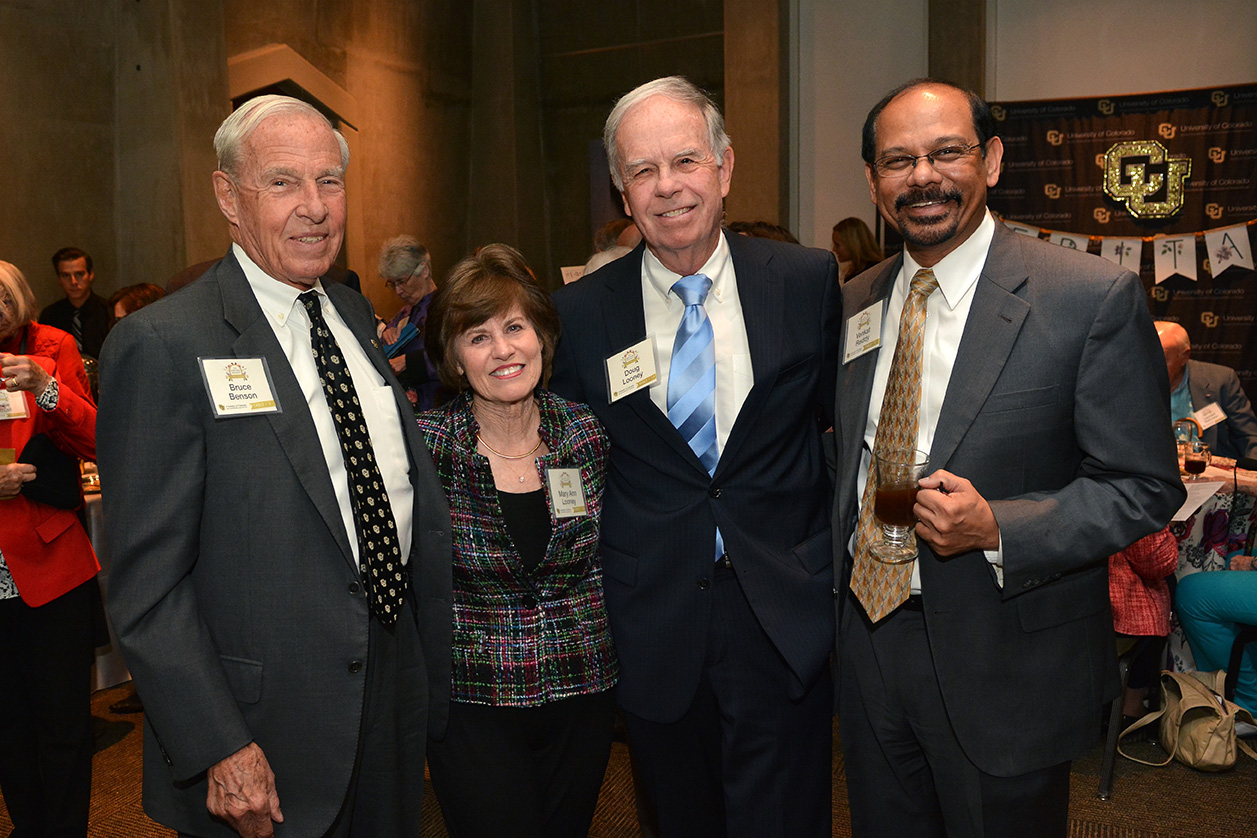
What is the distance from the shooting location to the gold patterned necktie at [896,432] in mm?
1879

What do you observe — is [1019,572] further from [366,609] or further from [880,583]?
[366,609]

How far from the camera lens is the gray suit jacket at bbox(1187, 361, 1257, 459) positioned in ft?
15.8

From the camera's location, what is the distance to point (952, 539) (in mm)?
1702

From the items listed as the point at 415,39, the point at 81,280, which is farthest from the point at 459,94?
the point at 81,280

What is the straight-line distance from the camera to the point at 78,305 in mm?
6980

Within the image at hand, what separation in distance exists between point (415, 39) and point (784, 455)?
9.91 m

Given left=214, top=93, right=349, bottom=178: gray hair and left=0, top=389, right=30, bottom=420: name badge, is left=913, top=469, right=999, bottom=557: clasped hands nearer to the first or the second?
left=214, top=93, right=349, bottom=178: gray hair

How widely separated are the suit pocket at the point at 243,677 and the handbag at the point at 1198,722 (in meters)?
3.35

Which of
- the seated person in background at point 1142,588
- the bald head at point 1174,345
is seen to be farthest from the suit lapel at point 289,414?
the bald head at point 1174,345

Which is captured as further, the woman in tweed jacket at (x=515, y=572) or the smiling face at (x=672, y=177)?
the smiling face at (x=672, y=177)

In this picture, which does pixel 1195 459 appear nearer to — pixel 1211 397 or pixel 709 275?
pixel 1211 397

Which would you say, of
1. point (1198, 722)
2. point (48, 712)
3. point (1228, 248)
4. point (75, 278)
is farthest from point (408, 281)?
point (1228, 248)

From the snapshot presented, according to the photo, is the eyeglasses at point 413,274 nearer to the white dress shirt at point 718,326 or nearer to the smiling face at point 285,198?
the white dress shirt at point 718,326

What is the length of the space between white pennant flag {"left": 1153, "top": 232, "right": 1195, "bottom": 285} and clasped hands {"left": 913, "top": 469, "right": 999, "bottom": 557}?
19.0 feet
